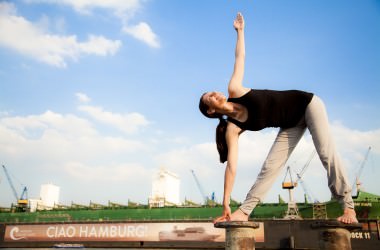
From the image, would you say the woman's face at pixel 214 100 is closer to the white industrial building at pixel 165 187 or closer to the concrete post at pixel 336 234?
the concrete post at pixel 336 234

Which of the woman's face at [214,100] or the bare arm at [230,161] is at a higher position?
the woman's face at [214,100]

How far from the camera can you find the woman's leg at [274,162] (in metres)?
4.36

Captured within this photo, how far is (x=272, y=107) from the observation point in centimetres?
418

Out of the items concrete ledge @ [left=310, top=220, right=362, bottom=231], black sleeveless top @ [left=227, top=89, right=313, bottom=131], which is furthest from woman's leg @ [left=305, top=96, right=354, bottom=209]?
concrete ledge @ [left=310, top=220, right=362, bottom=231]

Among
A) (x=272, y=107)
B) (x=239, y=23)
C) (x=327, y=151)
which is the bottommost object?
(x=327, y=151)

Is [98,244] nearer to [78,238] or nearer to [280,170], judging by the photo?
[78,238]

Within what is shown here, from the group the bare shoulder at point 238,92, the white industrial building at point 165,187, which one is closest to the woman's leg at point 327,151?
the bare shoulder at point 238,92

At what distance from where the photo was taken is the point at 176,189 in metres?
67.8

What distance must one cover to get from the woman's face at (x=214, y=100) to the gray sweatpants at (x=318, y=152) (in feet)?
3.44

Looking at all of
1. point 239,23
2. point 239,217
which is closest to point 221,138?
point 239,217

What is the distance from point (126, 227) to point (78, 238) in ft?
20.0

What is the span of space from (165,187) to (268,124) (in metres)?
62.7

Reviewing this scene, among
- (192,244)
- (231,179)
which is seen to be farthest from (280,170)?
(192,244)

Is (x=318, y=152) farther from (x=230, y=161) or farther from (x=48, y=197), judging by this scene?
(x=48, y=197)
